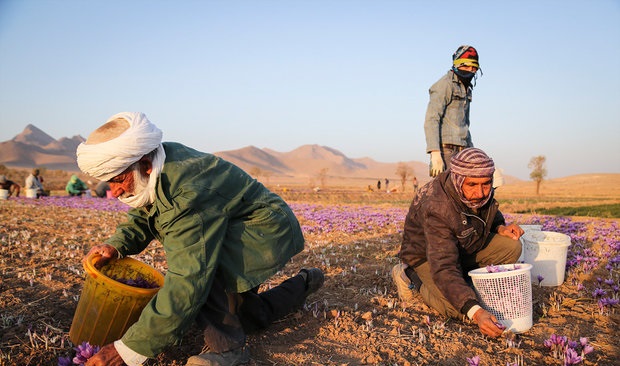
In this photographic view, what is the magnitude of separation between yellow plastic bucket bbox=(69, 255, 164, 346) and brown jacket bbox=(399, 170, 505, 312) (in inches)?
81.8

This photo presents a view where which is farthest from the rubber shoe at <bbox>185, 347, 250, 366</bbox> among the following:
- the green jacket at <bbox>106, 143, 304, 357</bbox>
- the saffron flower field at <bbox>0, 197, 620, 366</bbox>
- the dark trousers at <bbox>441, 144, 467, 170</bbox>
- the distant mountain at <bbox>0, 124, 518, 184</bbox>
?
the distant mountain at <bbox>0, 124, 518, 184</bbox>

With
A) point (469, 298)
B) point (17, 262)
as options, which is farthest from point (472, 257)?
point (17, 262)

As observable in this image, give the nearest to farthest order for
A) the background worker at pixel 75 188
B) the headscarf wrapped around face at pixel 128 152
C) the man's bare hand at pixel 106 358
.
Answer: the man's bare hand at pixel 106 358 < the headscarf wrapped around face at pixel 128 152 < the background worker at pixel 75 188

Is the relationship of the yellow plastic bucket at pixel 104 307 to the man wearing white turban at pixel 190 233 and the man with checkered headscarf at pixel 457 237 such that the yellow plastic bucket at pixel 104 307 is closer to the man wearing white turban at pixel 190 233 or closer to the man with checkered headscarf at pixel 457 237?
the man wearing white turban at pixel 190 233

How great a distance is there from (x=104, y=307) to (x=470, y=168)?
8.92 feet

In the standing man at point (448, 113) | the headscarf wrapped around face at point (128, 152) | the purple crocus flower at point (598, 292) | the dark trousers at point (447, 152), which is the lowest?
the purple crocus flower at point (598, 292)

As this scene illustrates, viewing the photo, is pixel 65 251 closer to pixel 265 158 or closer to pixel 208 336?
pixel 208 336

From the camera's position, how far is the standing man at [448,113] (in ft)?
17.2

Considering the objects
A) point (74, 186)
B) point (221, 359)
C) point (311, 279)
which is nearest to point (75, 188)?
point (74, 186)

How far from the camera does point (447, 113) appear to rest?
17.6 ft

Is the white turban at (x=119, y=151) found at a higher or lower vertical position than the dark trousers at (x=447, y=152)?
lower

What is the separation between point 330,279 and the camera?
183 inches

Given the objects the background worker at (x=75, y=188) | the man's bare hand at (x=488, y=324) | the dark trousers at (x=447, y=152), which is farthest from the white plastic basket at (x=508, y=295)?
the background worker at (x=75, y=188)

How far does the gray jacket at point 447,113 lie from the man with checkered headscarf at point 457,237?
1.74 meters
